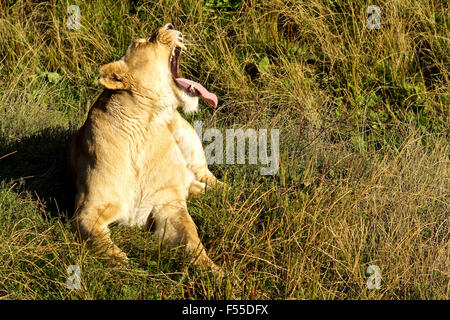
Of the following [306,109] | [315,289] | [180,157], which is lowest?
[315,289]

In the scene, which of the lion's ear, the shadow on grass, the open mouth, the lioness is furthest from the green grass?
the lion's ear

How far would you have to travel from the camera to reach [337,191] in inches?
161

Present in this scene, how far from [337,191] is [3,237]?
1917 mm

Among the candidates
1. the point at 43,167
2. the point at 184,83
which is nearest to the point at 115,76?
the point at 184,83

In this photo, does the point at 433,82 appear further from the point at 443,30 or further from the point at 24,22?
the point at 24,22

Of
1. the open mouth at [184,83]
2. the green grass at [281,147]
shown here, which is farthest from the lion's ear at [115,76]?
the green grass at [281,147]

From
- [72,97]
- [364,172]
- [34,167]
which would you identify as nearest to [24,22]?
[72,97]

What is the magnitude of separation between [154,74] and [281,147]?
1.26 metres

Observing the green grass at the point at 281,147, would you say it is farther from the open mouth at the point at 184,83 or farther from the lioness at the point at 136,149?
the open mouth at the point at 184,83

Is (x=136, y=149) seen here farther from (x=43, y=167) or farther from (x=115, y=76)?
(x=43, y=167)

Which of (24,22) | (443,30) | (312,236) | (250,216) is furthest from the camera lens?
(24,22)

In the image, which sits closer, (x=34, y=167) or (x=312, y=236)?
(x=312, y=236)

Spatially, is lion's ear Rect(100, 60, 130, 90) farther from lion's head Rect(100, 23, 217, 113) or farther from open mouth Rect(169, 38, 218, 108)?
open mouth Rect(169, 38, 218, 108)

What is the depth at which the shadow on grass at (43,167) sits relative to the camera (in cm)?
441
